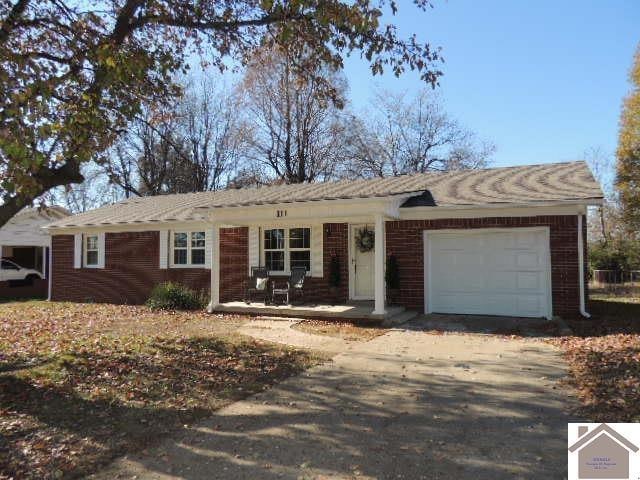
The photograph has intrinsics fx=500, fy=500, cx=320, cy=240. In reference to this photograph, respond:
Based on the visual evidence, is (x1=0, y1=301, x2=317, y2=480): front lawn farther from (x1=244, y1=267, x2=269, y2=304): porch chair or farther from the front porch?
(x1=244, y1=267, x2=269, y2=304): porch chair

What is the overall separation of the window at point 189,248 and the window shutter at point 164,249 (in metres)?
0.24

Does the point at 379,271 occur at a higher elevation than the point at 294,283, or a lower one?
higher

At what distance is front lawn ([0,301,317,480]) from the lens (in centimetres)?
476

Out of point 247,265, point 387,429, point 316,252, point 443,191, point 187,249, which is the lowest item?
point 387,429

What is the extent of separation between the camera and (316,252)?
15.2 m

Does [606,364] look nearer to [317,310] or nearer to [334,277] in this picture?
[317,310]

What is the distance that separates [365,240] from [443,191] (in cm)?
262

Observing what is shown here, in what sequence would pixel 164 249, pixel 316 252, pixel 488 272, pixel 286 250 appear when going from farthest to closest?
pixel 164 249
pixel 286 250
pixel 316 252
pixel 488 272

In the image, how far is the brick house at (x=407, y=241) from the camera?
12.0 metres

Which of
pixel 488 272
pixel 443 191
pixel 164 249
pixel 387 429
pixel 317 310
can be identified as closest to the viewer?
pixel 387 429

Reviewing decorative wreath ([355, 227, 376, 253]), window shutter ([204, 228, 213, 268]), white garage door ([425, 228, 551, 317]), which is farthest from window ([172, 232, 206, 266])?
white garage door ([425, 228, 551, 317])

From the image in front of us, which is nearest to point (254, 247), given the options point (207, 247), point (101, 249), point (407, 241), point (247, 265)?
point (247, 265)

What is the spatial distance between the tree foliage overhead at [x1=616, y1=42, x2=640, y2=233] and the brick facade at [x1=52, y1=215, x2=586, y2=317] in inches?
676

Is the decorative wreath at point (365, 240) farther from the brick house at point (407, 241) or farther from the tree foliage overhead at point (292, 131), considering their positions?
the tree foliage overhead at point (292, 131)
